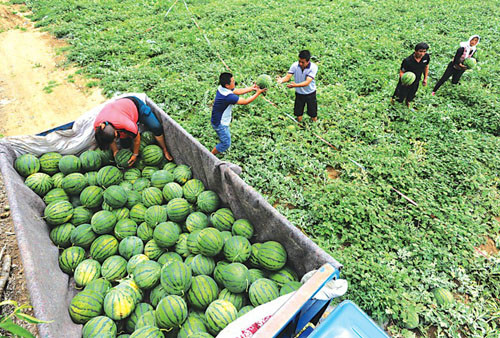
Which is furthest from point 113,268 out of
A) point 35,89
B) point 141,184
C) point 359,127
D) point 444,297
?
point 35,89

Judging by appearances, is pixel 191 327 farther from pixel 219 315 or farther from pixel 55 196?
pixel 55 196

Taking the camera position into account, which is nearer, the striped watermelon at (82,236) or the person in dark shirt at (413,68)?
the striped watermelon at (82,236)

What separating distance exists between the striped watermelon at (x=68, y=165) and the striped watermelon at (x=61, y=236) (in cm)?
88

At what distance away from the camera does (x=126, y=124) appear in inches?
153

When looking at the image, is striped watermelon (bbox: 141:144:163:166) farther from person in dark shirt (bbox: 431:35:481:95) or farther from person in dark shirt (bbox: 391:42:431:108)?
person in dark shirt (bbox: 431:35:481:95)

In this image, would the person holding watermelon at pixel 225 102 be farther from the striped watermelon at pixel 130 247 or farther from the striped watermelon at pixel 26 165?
the striped watermelon at pixel 26 165

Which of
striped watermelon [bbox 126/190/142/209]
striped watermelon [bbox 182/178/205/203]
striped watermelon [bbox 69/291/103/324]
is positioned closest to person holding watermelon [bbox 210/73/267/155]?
striped watermelon [bbox 182/178/205/203]

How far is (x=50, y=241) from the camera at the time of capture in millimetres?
3240

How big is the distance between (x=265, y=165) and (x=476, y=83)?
6484mm

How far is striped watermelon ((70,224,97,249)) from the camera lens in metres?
3.23

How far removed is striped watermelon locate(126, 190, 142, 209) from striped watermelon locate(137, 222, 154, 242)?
406 millimetres

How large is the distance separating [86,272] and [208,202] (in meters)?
1.50

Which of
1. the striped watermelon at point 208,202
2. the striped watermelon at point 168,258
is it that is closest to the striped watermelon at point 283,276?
the striped watermelon at point 168,258

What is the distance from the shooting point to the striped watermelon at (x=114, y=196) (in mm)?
3439
